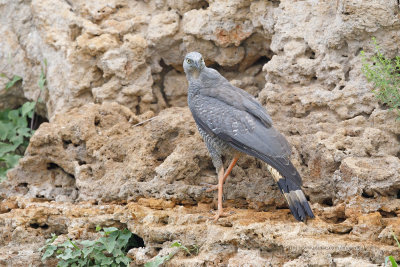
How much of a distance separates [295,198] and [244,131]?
2.70ft

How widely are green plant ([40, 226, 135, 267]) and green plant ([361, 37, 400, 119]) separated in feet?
8.69

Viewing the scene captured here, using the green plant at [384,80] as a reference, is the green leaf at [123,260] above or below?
below

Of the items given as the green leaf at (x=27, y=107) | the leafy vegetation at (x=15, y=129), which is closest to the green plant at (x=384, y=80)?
the leafy vegetation at (x=15, y=129)

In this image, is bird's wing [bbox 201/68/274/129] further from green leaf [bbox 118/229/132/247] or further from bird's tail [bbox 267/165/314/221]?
green leaf [bbox 118/229/132/247]

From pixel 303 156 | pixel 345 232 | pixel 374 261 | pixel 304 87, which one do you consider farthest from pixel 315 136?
pixel 374 261

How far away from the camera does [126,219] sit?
5289 millimetres

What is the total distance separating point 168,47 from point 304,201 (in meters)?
3.24

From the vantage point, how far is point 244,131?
212 inches

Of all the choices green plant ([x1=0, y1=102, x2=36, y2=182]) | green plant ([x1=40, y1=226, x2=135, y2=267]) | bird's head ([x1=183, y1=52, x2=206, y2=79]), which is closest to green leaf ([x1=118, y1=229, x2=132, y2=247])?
green plant ([x1=40, y1=226, x2=135, y2=267])

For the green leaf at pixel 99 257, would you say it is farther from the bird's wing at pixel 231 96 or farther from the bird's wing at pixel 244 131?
the bird's wing at pixel 231 96

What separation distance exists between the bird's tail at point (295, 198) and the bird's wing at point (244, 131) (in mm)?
61

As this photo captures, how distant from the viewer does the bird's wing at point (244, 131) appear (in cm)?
505

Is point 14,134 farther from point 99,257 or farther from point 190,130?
point 99,257

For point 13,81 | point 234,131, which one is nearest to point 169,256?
point 234,131
